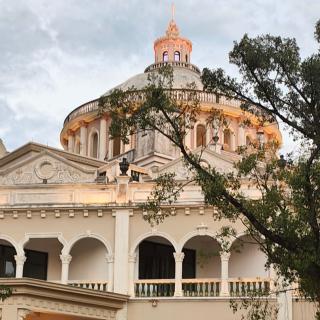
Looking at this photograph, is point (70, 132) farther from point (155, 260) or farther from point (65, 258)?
point (65, 258)

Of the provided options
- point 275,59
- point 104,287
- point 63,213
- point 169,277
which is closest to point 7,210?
point 63,213

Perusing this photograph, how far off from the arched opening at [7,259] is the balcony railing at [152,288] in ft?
15.7

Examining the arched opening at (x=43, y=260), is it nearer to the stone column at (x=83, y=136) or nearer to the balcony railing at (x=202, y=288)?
the balcony railing at (x=202, y=288)

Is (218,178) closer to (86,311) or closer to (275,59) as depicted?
(275,59)

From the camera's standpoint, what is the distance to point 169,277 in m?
30.5

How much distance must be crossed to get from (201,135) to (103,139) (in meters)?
4.93

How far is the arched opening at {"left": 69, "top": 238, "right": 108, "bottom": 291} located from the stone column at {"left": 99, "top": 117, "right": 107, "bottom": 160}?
1013cm

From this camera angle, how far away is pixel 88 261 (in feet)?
100

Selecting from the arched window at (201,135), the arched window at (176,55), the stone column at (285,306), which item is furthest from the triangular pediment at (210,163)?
the arched window at (176,55)

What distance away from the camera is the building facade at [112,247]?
2795 centimetres

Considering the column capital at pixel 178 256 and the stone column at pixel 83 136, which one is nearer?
the column capital at pixel 178 256

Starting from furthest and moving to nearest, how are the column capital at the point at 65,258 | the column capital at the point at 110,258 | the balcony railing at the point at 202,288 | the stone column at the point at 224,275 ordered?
the column capital at the point at 65,258 < the column capital at the point at 110,258 < the balcony railing at the point at 202,288 < the stone column at the point at 224,275

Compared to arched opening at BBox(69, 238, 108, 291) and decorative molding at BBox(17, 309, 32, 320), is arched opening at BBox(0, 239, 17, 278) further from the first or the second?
decorative molding at BBox(17, 309, 32, 320)

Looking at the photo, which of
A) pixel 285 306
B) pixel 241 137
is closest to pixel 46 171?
pixel 285 306
